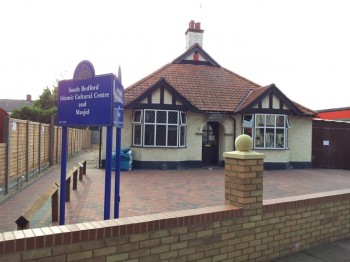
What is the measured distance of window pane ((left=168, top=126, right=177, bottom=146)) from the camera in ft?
48.5

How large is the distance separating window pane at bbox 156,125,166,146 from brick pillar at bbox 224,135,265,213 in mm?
10294

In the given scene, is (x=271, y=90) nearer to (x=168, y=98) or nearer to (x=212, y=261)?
(x=168, y=98)

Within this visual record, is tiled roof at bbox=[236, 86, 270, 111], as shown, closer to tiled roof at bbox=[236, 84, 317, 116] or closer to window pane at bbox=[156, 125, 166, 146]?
tiled roof at bbox=[236, 84, 317, 116]

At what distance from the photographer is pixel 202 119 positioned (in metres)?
15.9

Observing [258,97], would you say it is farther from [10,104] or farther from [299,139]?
[10,104]

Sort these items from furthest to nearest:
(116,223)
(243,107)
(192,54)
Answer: (192,54) → (243,107) → (116,223)

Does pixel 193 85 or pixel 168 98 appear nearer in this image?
pixel 168 98

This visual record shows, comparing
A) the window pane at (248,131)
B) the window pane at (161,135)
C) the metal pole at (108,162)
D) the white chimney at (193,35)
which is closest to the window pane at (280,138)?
the window pane at (248,131)

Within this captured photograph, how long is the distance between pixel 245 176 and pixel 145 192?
5383mm

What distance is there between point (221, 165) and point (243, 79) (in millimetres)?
5777

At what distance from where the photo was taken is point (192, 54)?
61.5 feet

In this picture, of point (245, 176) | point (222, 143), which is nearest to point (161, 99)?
point (222, 143)

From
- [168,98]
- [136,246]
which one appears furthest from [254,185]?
[168,98]

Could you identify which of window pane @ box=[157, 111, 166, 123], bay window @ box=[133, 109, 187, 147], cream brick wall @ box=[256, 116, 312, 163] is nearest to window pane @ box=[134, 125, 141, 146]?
bay window @ box=[133, 109, 187, 147]
